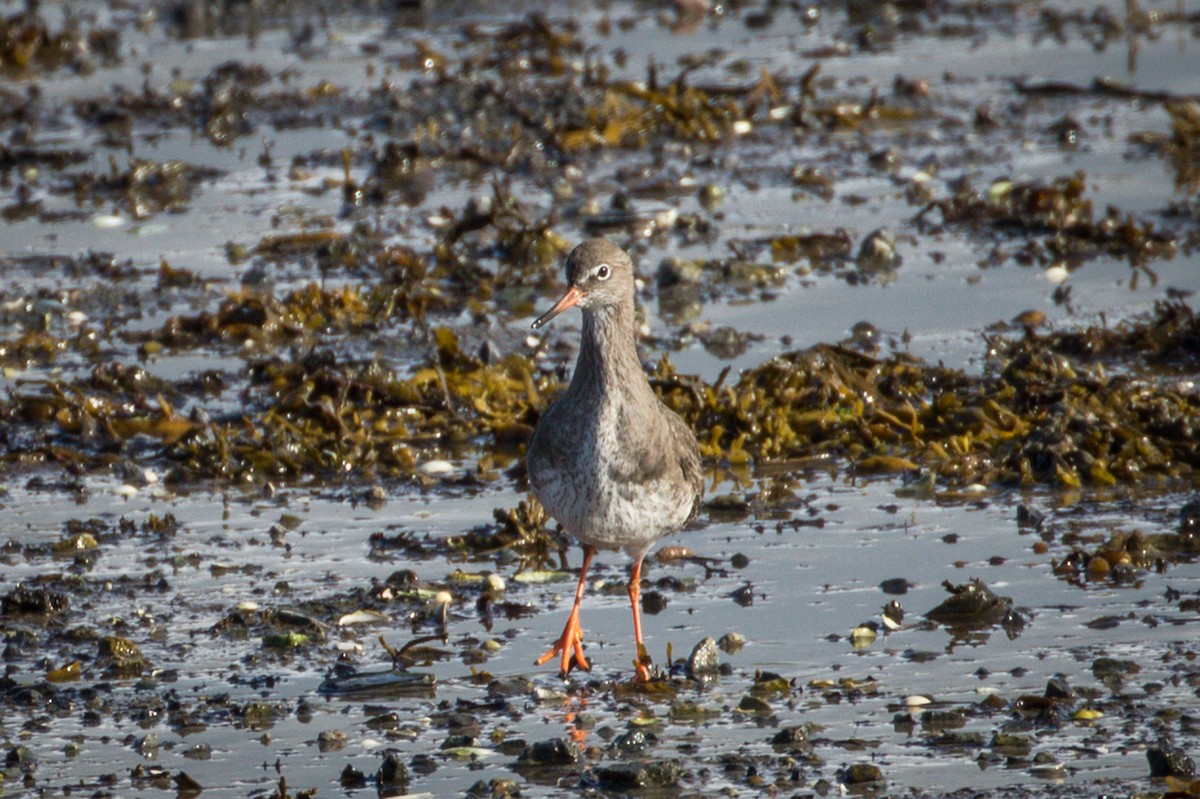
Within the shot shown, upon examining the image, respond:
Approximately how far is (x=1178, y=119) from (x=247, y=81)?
883cm

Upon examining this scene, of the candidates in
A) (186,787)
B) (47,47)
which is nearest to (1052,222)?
(186,787)

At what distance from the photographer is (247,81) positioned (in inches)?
666

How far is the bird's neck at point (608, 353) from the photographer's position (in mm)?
6781

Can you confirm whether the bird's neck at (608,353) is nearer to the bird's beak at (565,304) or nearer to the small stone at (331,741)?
the bird's beak at (565,304)

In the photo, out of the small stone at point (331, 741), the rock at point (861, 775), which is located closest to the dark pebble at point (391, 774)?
the small stone at point (331, 741)

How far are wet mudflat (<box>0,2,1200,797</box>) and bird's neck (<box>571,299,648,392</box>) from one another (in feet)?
3.42

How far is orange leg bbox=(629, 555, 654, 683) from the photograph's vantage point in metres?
6.40

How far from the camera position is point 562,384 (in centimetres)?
952

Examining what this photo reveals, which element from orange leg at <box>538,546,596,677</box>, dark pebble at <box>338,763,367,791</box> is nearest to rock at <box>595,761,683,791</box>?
dark pebble at <box>338,763,367,791</box>

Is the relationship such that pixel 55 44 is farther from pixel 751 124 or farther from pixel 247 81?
pixel 751 124

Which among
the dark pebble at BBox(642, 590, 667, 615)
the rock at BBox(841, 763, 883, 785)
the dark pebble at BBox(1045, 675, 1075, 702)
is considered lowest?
the rock at BBox(841, 763, 883, 785)

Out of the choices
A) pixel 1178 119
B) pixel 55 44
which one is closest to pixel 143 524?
pixel 1178 119

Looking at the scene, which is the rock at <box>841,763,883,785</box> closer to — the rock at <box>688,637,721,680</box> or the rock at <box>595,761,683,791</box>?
the rock at <box>595,761,683,791</box>

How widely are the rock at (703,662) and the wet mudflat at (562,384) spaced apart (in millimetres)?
63
